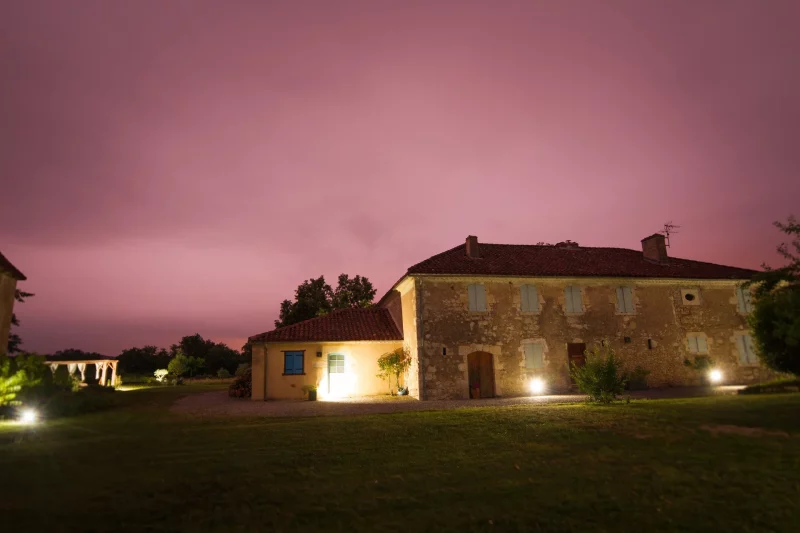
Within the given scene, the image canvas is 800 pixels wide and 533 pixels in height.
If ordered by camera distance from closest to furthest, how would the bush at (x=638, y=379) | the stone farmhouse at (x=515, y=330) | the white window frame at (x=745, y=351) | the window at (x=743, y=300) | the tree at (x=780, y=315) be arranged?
the tree at (x=780, y=315) < the stone farmhouse at (x=515, y=330) < the bush at (x=638, y=379) < the white window frame at (x=745, y=351) < the window at (x=743, y=300)

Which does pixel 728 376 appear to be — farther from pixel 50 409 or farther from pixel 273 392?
pixel 50 409

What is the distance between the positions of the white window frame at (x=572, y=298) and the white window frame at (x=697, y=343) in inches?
225

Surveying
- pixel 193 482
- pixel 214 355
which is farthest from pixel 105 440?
pixel 214 355

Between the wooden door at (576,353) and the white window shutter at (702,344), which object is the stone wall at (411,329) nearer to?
the wooden door at (576,353)

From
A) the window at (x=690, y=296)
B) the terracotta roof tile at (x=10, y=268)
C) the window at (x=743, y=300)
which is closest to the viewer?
the terracotta roof tile at (x=10, y=268)

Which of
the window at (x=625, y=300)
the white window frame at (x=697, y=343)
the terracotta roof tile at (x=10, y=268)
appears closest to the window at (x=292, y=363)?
the terracotta roof tile at (x=10, y=268)

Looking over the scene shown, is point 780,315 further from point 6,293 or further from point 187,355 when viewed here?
point 187,355

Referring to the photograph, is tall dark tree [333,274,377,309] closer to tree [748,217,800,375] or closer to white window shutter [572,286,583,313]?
white window shutter [572,286,583,313]

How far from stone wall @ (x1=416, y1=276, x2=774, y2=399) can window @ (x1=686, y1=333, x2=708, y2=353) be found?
245 mm

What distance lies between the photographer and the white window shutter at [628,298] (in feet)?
68.4

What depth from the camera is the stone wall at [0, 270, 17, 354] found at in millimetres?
19016

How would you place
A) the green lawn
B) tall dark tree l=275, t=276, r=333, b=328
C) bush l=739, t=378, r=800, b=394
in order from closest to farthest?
the green lawn → bush l=739, t=378, r=800, b=394 → tall dark tree l=275, t=276, r=333, b=328

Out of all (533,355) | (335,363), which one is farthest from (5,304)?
(533,355)

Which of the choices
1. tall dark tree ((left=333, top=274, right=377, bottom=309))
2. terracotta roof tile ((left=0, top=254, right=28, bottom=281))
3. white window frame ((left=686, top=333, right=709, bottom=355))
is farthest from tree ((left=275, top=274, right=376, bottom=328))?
white window frame ((left=686, top=333, right=709, bottom=355))
